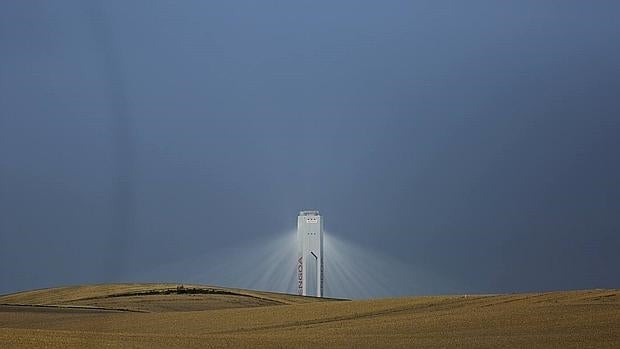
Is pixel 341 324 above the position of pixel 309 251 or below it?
below

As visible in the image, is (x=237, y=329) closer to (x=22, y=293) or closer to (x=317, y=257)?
(x=22, y=293)

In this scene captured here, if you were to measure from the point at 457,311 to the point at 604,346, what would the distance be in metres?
2.99

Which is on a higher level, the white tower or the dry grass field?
the white tower

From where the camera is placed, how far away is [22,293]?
16.5m

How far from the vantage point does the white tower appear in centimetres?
1947

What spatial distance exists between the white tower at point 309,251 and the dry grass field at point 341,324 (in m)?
5.93

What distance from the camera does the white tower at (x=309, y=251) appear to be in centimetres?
1947

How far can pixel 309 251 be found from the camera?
64.8ft

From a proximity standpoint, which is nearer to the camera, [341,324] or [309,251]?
[341,324]

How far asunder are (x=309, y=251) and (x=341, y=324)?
11.3 metres

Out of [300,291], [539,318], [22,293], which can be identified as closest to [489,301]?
[539,318]

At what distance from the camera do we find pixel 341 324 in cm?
844

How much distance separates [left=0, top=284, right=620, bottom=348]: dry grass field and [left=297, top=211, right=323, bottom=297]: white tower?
593cm

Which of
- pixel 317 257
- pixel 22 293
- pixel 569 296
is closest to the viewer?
pixel 569 296
